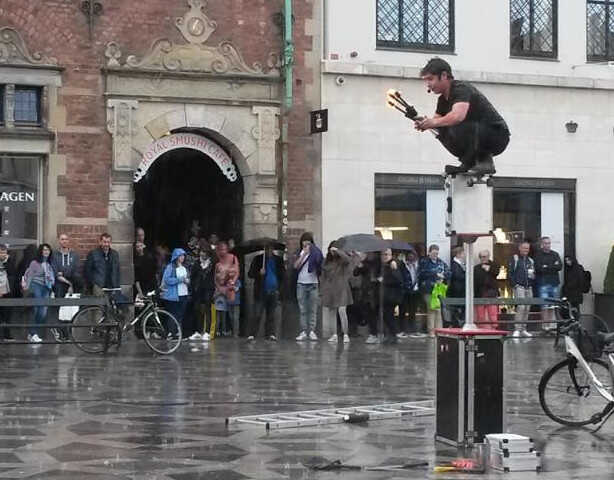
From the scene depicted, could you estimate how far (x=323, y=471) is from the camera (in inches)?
331

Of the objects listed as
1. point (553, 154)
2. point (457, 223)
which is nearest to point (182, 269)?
point (553, 154)

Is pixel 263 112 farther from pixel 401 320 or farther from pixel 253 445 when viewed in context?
pixel 253 445

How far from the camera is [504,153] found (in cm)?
2480

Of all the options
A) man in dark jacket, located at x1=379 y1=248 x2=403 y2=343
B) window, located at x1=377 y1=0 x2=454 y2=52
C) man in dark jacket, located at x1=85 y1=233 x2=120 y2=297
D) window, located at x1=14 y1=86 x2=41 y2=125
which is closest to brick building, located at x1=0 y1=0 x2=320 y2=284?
window, located at x1=14 y1=86 x2=41 y2=125

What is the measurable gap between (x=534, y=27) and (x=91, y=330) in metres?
11.4

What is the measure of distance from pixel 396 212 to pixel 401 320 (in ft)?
7.04

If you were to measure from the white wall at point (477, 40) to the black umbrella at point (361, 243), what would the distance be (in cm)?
342

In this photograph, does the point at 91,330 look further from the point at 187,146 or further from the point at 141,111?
the point at 187,146

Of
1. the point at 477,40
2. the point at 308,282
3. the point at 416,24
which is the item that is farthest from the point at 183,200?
the point at 477,40

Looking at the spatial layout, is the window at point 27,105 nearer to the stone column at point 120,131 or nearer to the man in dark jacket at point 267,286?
the stone column at point 120,131

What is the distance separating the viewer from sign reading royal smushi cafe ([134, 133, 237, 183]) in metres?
22.4

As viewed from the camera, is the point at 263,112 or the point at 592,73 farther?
the point at 592,73

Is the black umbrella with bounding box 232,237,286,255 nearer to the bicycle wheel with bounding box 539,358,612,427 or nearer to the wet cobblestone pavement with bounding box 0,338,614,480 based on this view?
the wet cobblestone pavement with bounding box 0,338,614,480

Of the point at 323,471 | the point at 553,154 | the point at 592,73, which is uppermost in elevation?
the point at 592,73
